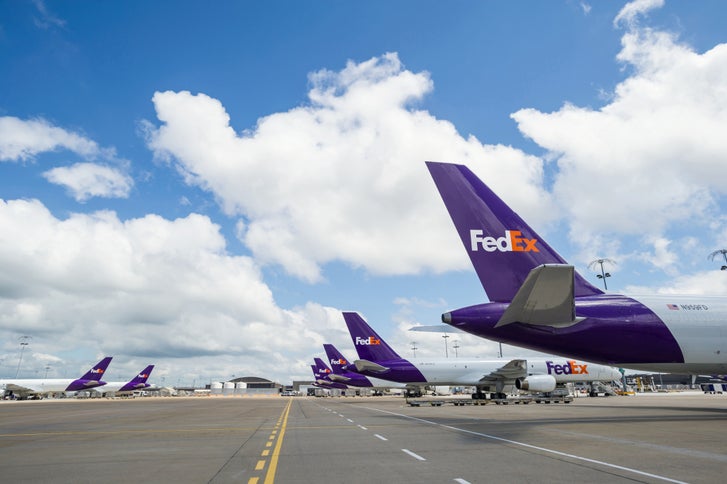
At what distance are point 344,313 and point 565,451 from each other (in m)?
36.3

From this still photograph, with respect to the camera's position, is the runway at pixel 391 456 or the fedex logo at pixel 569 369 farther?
the fedex logo at pixel 569 369

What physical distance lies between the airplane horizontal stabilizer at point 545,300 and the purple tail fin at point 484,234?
203 centimetres

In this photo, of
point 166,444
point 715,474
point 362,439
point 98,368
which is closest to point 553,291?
point 715,474

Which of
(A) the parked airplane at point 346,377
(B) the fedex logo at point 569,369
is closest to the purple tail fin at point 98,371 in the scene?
(A) the parked airplane at point 346,377

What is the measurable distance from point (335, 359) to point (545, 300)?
5495 centimetres

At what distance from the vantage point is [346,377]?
5794 centimetres

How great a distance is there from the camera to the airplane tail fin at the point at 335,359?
64875 millimetres

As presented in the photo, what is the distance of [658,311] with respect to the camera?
18328mm

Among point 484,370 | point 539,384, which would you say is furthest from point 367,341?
point 539,384

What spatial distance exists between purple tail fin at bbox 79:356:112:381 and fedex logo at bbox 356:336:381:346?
7398 centimetres

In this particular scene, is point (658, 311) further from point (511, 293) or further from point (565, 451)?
point (565, 451)

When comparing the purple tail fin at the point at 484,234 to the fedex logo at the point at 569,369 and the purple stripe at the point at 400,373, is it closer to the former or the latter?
the purple stripe at the point at 400,373

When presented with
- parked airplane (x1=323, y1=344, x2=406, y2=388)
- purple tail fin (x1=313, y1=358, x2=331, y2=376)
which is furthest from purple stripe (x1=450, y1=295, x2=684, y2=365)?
purple tail fin (x1=313, y1=358, x2=331, y2=376)

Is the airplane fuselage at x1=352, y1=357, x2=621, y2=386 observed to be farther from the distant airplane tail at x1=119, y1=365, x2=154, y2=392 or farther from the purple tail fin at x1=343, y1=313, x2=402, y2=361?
the distant airplane tail at x1=119, y1=365, x2=154, y2=392
